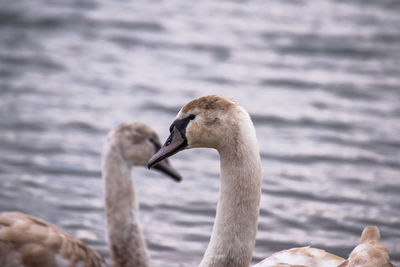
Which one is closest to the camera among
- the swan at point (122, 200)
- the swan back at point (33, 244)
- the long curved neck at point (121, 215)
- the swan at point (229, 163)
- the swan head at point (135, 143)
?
the swan at point (229, 163)

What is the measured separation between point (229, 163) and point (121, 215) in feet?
6.69

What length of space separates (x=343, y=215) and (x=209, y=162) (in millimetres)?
1909

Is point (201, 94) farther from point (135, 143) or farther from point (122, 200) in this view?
point (122, 200)

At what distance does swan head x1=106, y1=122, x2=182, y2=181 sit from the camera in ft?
19.8

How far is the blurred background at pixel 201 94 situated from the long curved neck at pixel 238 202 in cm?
220

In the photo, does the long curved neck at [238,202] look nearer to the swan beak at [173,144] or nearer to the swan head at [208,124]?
the swan head at [208,124]

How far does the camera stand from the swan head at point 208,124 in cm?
406

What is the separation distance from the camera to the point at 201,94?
10359mm

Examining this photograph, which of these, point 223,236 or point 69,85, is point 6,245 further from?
point 69,85

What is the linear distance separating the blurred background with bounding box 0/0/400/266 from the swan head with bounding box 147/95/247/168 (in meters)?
2.35

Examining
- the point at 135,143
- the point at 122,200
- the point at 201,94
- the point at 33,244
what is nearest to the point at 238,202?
the point at 33,244

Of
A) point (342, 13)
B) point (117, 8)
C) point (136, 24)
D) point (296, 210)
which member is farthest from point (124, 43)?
point (296, 210)

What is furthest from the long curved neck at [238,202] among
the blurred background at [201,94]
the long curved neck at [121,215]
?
the blurred background at [201,94]

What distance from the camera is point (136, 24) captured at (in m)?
13.9
